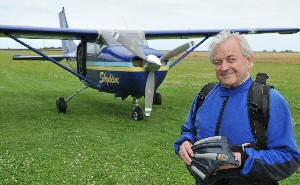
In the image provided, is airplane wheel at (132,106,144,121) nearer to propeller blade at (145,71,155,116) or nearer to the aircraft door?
propeller blade at (145,71,155,116)

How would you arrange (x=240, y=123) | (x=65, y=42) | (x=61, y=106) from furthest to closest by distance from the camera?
(x=65, y=42) → (x=61, y=106) → (x=240, y=123)

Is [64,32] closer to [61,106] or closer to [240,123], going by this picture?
[61,106]

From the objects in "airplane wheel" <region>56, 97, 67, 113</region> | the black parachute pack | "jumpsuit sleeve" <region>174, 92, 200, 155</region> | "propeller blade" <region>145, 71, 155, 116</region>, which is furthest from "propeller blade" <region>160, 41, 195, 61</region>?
the black parachute pack

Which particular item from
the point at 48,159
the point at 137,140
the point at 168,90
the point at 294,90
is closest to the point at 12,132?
the point at 48,159

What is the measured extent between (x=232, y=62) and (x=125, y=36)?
29.9ft

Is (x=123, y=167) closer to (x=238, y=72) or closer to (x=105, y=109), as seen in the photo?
(x=238, y=72)

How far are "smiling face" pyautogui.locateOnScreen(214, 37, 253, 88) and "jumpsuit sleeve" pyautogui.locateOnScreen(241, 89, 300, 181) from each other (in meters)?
0.30

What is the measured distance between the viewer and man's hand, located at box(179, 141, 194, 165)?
2.60m

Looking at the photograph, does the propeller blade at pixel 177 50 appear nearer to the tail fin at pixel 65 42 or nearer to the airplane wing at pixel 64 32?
the airplane wing at pixel 64 32

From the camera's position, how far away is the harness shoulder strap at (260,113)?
2367mm

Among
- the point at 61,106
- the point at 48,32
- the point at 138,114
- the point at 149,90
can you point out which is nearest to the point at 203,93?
the point at 149,90

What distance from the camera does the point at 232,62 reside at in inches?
99.7

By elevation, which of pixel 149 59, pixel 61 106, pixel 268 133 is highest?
pixel 268 133

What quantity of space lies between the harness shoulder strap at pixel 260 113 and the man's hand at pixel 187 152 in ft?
1.60
